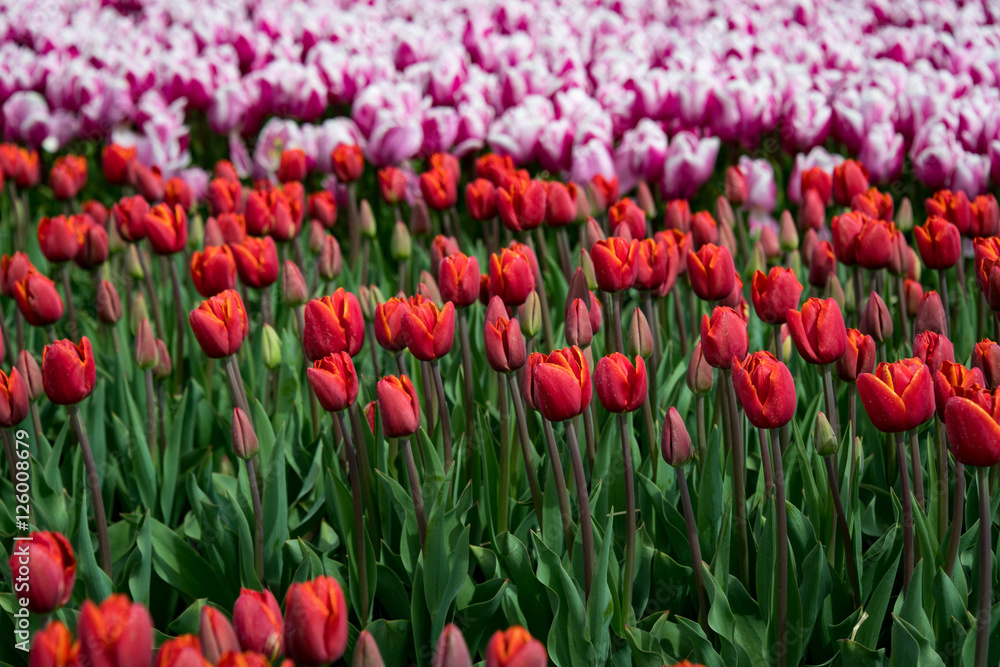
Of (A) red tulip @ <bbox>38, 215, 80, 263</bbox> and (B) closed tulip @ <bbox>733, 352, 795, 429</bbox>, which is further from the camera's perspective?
(A) red tulip @ <bbox>38, 215, 80, 263</bbox>

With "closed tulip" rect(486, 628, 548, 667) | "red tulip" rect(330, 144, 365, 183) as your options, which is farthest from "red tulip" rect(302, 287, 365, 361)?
"red tulip" rect(330, 144, 365, 183)

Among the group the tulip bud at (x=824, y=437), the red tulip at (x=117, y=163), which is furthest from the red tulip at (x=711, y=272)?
the red tulip at (x=117, y=163)

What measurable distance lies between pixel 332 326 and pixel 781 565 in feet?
2.66

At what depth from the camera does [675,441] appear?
54.6 inches

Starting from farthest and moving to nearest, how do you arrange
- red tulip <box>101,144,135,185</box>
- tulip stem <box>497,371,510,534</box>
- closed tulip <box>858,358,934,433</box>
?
red tulip <box>101,144,135,185</box>, tulip stem <box>497,371,510,534</box>, closed tulip <box>858,358,934,433</box>

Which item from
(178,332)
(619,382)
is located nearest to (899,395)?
(619,382)

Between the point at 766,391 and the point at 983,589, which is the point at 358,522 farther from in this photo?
the point at 983,589

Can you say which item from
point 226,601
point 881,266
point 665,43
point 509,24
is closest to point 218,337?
point 226,601

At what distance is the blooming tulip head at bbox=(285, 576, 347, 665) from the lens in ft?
2.98

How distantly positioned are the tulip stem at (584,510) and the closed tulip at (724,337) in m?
0.27

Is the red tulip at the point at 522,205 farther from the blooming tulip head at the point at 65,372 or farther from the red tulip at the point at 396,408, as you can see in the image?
the blooming tulip head at the point at 65,372

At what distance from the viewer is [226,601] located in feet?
5.48

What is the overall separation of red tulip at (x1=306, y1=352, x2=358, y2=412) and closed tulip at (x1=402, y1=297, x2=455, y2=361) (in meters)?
0.12

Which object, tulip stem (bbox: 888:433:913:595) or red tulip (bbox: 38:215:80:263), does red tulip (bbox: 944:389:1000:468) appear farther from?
red tulip (bbox: 38:215:80:263)
